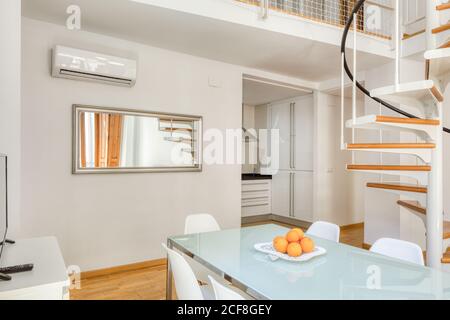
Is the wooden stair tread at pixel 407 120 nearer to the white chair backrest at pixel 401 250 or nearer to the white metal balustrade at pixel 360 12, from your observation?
the white chair backrest at pixel 401 250

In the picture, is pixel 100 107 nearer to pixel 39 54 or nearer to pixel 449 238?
pixel 39 54

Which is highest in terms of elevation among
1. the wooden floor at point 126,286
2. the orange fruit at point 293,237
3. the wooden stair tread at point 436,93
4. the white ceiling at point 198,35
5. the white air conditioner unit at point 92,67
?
the white ceiling at point 198,35

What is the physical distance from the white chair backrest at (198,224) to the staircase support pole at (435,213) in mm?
1543

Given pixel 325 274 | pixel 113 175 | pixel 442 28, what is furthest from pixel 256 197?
pixel 325 274

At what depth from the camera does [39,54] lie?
2.77 m

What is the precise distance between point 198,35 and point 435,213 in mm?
2488

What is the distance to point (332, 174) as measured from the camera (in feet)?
16.7

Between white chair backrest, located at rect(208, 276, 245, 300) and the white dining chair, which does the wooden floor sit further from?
white chair backrest, located at rect(208, 276, 245, 300)

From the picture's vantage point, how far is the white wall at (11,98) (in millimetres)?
1913

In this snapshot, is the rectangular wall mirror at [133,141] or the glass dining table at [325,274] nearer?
the glass dining table at [325,274]

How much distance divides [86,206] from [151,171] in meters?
0.73

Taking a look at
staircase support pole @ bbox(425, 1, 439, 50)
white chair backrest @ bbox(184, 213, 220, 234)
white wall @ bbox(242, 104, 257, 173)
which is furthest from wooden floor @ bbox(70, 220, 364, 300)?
white wall @ bbox(242, 104, 257, 173)

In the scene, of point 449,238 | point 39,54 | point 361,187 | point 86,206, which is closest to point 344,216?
point 361,187

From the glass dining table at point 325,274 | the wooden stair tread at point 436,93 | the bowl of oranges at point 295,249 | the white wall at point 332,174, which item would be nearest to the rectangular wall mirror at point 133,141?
the glass dining table at point 325,274
